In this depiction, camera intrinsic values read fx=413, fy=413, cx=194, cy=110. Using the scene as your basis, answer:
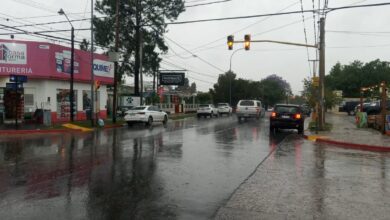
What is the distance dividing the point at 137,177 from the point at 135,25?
1617 inches

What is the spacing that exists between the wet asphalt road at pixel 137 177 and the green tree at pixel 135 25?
34.1m

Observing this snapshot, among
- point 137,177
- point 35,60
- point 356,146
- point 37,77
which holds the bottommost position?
point 356,146

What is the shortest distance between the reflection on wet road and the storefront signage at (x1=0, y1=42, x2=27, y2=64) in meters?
14.7

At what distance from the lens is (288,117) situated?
23703mm

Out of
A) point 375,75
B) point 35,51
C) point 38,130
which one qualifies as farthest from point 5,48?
point 375,75

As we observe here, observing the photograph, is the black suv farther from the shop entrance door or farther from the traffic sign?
the shop entrance door

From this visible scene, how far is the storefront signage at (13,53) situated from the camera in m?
27.6

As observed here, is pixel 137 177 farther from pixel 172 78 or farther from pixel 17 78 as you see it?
pixel 172 78

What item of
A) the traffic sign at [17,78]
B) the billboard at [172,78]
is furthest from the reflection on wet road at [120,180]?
the billboard at [172,78]

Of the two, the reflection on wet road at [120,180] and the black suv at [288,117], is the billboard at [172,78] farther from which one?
the reflection on wet road at [120,180]

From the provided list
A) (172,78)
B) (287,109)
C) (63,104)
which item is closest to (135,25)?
(172,78)

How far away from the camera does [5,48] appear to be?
2767 centimetres

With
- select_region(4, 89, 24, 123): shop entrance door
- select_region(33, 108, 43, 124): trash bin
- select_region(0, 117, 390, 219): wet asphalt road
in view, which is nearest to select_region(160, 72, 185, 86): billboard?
select_region(4, 89, 24, 123): shop entrance door

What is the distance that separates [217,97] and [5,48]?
191 ft
